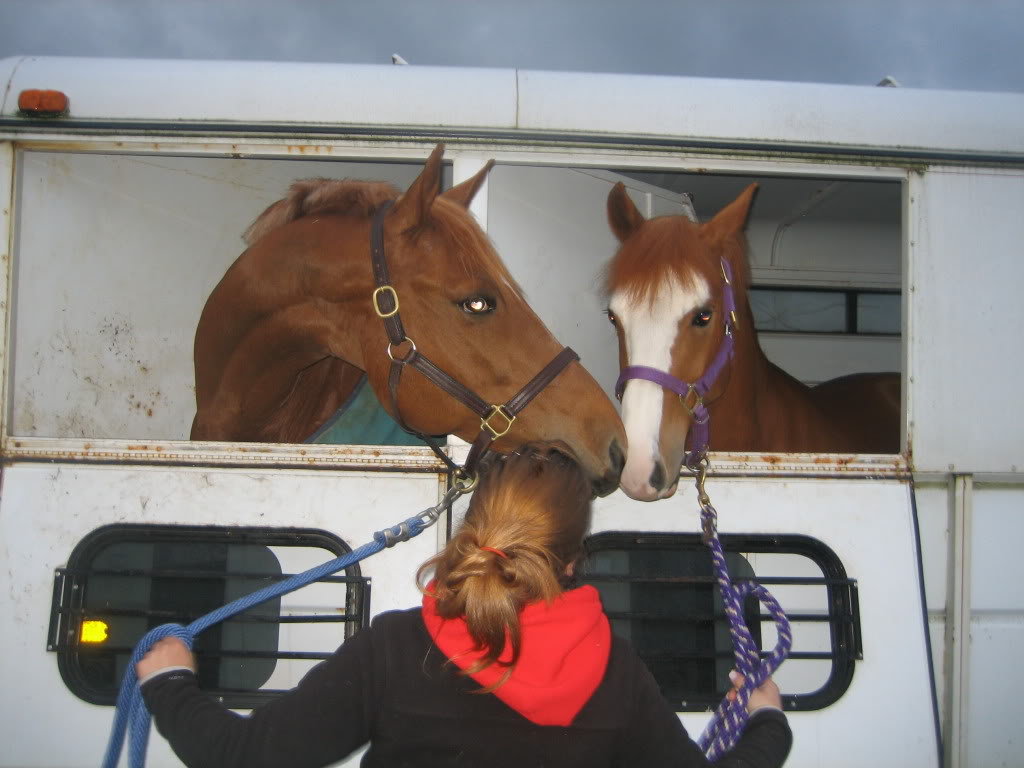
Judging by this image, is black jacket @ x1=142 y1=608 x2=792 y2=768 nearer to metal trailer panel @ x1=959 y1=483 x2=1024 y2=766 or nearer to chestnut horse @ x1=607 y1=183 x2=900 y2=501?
chestnut horse @ x1=607 y1=183 x2=900 y2=501

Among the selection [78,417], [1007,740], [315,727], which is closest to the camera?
[315,727]

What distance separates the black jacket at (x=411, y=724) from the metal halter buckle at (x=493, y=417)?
2.77 feet

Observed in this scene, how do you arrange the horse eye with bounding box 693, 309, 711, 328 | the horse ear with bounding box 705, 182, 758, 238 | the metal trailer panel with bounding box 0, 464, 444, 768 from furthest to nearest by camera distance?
the horse ear with bounding box 705, 182, 758, 238 < the horse eye with bounding box 693, 309, 711, 328 < the metal trailer panel with bounding box 0, 464, 444, 768

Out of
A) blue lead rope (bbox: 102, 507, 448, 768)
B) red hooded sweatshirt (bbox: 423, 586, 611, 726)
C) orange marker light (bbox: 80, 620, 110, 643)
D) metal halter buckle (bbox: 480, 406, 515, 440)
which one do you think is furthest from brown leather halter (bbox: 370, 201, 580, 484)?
orange marker light (bbox: 80, 620, 110, 643)

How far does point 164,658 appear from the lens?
1204 mm

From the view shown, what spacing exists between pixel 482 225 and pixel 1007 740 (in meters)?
2.10

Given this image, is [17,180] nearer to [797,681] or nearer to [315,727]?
[315,727]

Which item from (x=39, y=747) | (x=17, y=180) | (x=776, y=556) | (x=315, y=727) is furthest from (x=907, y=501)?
(x=17, y=180)

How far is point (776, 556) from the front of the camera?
2.20 meters

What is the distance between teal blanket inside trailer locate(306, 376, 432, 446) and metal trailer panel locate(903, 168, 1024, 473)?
1.71 meters

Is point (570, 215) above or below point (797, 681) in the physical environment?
above

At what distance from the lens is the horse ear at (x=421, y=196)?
1.86m

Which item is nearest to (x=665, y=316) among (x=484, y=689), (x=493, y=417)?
(x=493, y=417)

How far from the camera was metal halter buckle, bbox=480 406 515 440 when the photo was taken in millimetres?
1913
